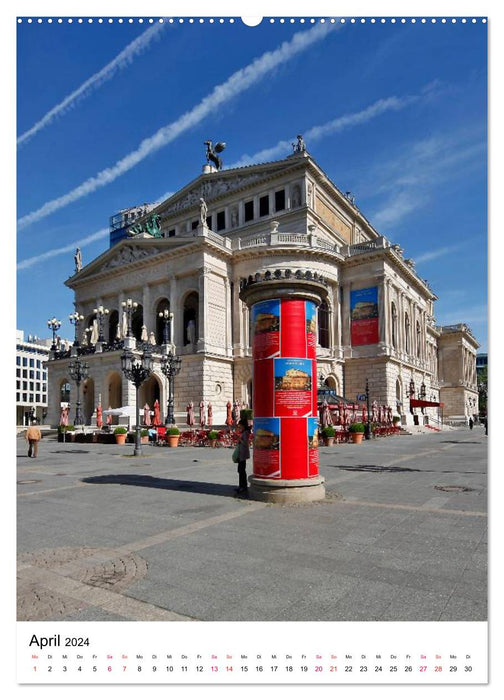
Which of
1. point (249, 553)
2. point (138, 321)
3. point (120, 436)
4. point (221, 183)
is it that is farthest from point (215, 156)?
point (249, 553)

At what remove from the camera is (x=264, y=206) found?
48.9m

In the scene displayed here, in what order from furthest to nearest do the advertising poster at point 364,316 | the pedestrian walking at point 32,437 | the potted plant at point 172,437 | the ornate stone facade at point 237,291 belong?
the advertising poster at point 364,316 → the ornate stone facade at point 237,291 → the potted plant at point 172,437 → the pedestrian walking at point 32,437

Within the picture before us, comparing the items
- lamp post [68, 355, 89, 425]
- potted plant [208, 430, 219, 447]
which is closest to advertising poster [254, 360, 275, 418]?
potted plant [208, 430, 219, 447]

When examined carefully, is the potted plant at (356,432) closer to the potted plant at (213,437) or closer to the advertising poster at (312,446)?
the potted plant at (213,437)

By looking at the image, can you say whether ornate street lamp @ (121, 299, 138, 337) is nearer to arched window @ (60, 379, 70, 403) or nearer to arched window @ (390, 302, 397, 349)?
arched window @ (60, 379, 70, 403)

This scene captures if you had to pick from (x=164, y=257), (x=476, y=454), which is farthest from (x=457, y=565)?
(x=164, y=257)

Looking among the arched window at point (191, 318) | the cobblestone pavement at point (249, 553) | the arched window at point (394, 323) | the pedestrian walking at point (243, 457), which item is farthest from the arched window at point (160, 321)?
the pedestrian walking at point (243, 457)

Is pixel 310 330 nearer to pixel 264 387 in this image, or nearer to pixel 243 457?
pixel 264 387

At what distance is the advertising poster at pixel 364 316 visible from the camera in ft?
143

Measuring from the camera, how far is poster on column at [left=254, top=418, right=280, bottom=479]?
9.13 metres

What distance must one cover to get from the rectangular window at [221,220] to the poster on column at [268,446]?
1752 inches
